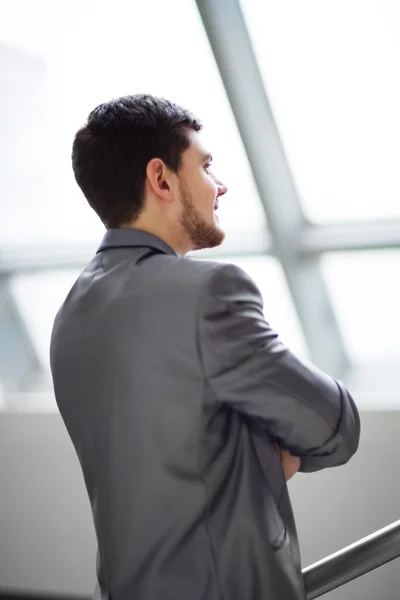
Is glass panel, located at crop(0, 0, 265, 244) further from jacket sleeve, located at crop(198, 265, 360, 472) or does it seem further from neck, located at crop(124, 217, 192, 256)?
jacket sleeve, located at crop(198, 265, 360, 472)

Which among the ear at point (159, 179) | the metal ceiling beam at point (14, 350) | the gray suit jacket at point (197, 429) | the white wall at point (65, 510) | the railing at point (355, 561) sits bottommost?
the white wall at point (65, 510)

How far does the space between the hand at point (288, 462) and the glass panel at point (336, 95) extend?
5.53 ft

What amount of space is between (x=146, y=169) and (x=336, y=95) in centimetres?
160

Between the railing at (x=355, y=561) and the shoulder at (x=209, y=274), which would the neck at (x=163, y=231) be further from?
the railing at (x=355, y=561)

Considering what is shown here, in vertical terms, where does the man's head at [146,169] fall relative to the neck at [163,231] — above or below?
above

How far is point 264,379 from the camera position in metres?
Answer: 1.43

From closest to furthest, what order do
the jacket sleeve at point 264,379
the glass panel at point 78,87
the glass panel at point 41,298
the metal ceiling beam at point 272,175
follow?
the jacket sleeve at point 264,379 < the metal ceiling beam at point 272,175 < the glass panel at point 78,87 < the glass panel at point 41,298

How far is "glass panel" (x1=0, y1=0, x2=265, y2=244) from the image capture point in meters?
3.19

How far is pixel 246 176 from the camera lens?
3.31m

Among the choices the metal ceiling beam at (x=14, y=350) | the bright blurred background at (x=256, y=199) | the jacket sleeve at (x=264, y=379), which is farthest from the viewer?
the metal ceiling beam at (x=14, y=350)

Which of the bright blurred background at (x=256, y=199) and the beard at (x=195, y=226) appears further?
the bright blurred background at (x=256, y=199)

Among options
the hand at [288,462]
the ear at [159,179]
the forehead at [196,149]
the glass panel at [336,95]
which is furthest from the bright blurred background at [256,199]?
the hand at [288,462]

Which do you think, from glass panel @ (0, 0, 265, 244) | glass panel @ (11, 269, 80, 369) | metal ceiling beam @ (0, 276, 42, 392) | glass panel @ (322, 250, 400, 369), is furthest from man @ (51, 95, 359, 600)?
metal ceiling beam @ (0, 276, 42, 392)

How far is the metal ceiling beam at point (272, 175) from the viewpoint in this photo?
2.82 m
